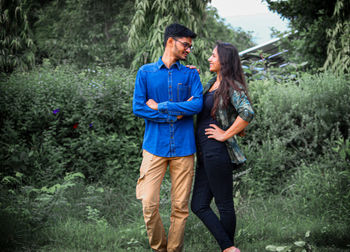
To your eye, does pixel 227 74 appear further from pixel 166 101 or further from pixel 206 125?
pixel 166 101

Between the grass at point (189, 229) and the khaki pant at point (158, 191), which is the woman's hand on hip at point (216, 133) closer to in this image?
the khaki pant at point (158, 191)

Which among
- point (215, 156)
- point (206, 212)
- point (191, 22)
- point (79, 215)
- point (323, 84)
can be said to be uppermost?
point (191, 22)

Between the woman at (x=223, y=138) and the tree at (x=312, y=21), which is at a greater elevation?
the tree at (x=312, y=21)

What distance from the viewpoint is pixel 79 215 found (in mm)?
4922

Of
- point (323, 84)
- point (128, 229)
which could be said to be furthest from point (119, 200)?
point (323, 84)

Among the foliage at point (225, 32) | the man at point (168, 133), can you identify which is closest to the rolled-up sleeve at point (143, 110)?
the man at point (168, 133)

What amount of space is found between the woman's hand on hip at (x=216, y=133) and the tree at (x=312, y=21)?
521 centimetres

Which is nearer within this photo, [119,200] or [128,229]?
[128,229]

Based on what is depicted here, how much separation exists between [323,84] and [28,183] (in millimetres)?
4862

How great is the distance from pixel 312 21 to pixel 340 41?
84cm

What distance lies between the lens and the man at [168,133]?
358 centimetres

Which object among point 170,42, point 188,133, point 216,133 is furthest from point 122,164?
point 216,133

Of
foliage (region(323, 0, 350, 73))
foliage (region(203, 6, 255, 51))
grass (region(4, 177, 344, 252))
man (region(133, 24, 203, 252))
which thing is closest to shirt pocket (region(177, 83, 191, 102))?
man (region(133, 24, 203, 252))

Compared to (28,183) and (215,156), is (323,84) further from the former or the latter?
(28,183)
